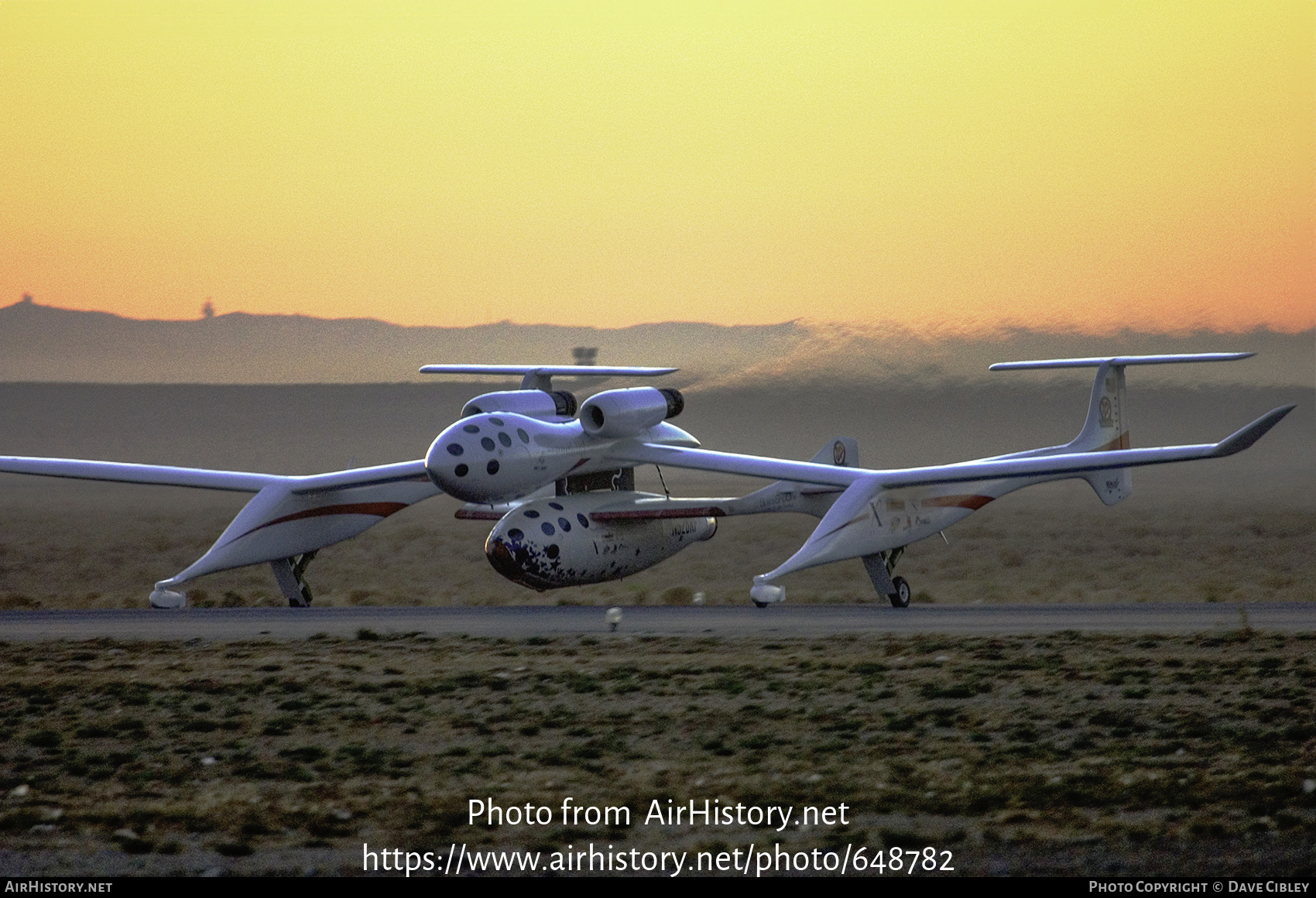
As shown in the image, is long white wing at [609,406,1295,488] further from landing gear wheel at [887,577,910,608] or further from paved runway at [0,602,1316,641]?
paved runway at [0,602,1316,641]

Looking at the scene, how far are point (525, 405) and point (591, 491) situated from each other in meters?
2.43

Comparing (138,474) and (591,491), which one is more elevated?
(138,474)

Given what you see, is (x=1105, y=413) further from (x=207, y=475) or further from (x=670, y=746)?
(x=670, y=746)

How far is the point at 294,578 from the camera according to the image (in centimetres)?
3041

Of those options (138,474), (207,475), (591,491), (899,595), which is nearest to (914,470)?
(899,595)

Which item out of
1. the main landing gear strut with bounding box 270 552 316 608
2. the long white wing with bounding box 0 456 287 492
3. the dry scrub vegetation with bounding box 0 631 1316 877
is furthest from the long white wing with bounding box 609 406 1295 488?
the long white wing with bounding box 0 456 287 492

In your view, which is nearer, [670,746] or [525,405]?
[670,746]

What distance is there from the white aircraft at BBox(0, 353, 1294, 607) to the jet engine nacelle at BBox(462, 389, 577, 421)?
0.03 meters

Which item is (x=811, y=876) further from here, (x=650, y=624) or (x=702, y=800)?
(x=650, y=624)

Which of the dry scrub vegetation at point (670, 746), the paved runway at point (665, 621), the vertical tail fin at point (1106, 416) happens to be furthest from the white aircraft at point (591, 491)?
the dry scrub vegetation at point (670, 746)

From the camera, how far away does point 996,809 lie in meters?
12.1

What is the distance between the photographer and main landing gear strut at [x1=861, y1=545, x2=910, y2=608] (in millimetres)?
28125

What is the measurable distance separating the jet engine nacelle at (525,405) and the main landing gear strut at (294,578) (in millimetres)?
4337
